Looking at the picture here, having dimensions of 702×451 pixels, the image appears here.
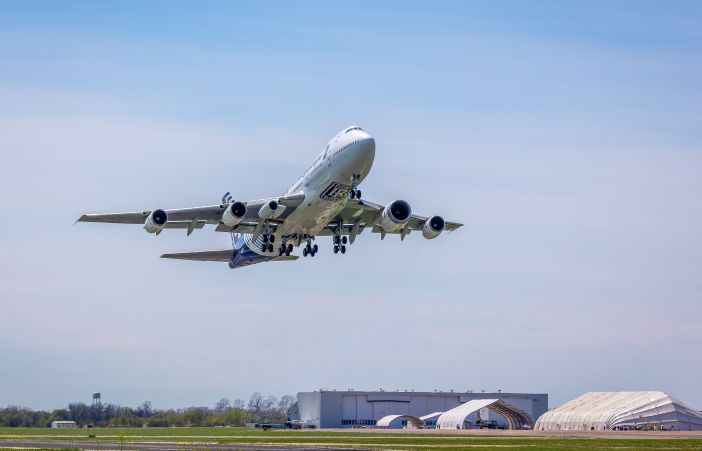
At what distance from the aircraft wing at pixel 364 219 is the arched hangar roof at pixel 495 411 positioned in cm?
5223

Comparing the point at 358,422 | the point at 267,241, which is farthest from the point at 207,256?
the point at 358,422

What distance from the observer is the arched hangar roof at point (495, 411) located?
12739cm

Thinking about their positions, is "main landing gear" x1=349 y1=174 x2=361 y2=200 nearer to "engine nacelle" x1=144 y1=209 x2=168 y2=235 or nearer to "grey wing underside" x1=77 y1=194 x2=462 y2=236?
"grey wing underside" x1=77 y1=194 x2=462 y2=236

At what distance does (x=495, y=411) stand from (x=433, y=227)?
61.1 meters

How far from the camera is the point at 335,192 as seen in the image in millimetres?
68188

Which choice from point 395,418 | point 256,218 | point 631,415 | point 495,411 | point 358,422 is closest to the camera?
point 256,218

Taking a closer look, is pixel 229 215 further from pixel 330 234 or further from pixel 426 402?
pixel 426 402

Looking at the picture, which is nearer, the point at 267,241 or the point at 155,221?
the point at 155,221

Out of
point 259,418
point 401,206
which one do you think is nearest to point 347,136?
point 401,206

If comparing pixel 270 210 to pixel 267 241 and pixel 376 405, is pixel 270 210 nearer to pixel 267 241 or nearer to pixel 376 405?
pixel 267 241

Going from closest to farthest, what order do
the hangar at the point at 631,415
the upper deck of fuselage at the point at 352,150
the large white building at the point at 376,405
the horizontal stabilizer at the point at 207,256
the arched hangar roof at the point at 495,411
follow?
the upper deck of fuselage at the point at 352,150
the horizontal stabilizer at the point at 207,256
the hangar at the point at 631,415
the arched hangar roof at the point at 495,411
the large white building at the point at 376,405

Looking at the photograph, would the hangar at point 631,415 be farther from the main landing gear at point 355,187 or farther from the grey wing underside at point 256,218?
the main landing gear at point 355,187

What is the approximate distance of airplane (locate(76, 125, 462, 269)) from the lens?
66.8 meters

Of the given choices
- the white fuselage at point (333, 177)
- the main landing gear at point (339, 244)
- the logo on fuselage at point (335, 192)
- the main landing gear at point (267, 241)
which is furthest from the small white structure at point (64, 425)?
the logo on fuselage at point (335, 192)
